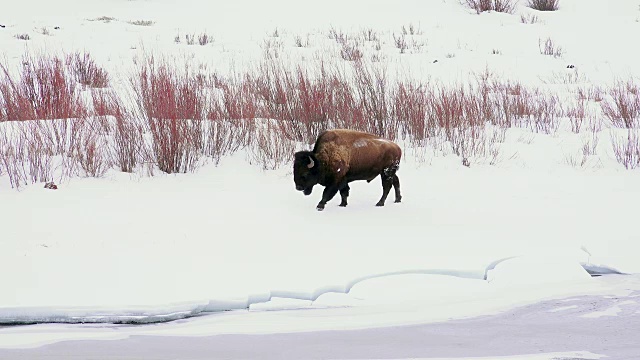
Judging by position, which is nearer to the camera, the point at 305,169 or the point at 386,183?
the point at 305,169

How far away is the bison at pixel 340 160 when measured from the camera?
619cm

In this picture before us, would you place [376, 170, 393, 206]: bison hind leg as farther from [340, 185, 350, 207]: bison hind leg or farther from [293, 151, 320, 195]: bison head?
[293, 151, 320, 195]: bison head

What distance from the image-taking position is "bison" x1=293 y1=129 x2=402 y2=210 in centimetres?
619

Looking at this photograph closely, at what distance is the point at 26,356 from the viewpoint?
3.89 meters

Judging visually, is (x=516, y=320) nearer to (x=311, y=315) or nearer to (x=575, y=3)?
(x=311, y=315)

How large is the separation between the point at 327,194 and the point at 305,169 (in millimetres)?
295

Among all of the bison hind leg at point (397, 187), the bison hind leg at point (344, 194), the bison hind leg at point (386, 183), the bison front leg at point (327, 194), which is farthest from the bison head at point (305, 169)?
the bison hind leg at point (397, 187)

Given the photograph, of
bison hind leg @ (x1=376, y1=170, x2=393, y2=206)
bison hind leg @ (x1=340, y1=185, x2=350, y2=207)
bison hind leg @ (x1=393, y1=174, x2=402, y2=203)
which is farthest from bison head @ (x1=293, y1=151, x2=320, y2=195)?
bison hind leg @ (x1=393, y1=174, x2=402, y2=203)

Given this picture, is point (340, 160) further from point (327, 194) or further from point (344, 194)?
point (344, 194)

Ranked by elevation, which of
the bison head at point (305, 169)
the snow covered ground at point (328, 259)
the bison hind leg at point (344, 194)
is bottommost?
the snow covered ground at point (328, 259)

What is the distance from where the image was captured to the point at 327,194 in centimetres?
636

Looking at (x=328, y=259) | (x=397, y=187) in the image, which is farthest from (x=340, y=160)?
(x=328, y=259)

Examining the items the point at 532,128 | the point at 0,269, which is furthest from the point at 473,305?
the point at 532,128

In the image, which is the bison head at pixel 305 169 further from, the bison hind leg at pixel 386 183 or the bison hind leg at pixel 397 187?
the bison hind leg at pixel 397 187
